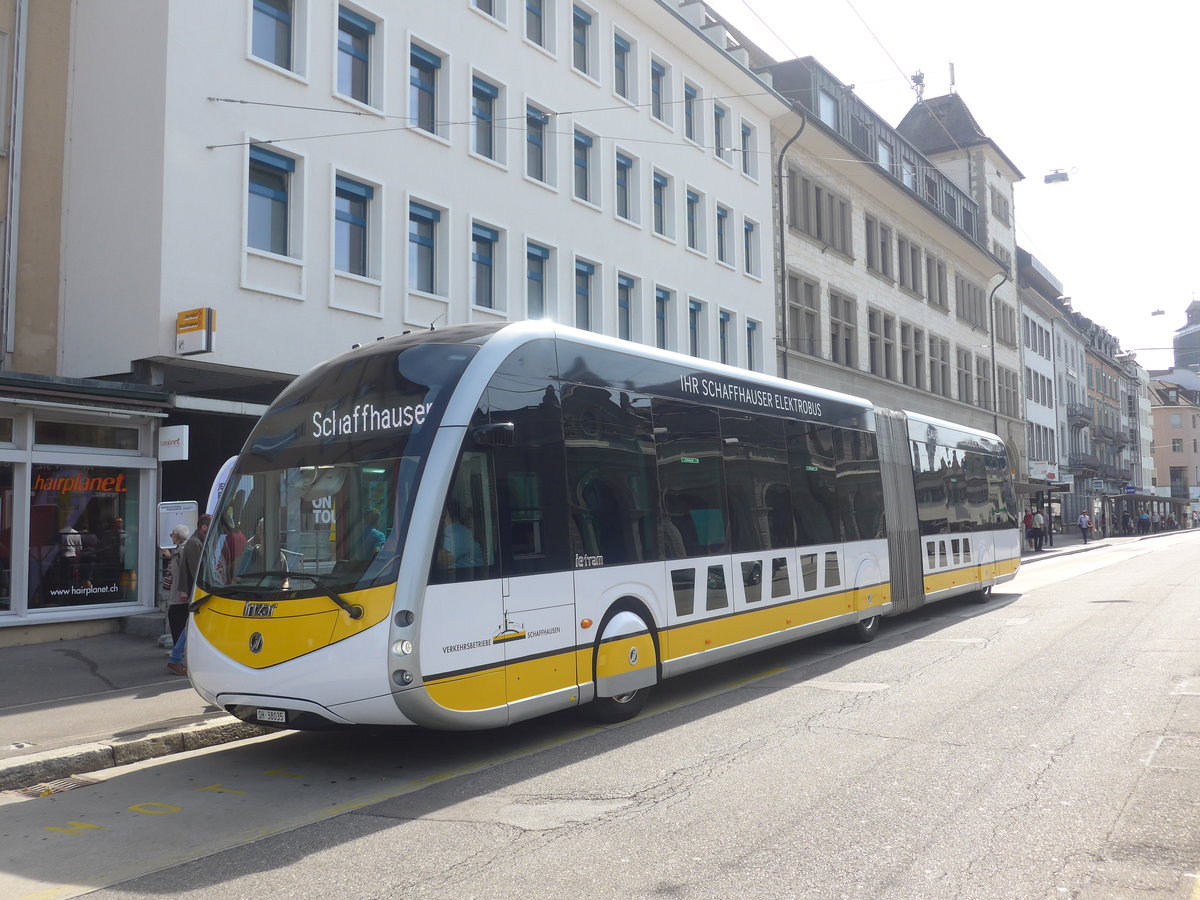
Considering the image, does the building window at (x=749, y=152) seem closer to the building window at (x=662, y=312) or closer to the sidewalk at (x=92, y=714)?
the building window at (x=662, y=312)

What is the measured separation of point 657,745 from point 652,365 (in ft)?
11.2

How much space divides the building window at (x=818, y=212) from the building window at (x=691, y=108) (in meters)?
5.68

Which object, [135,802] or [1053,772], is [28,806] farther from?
[1053,772]

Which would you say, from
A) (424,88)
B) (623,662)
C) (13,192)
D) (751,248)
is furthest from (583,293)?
(623,662)

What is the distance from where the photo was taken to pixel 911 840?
5.23 metres

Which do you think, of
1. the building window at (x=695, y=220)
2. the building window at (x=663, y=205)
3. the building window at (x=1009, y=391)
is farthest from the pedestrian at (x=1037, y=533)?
the building window at (x=663, y=205)

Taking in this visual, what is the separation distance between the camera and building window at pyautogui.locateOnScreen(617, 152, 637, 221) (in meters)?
25.6

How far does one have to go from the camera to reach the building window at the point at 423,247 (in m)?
19.3

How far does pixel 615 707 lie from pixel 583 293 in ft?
53.6

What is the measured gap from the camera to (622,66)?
25984 millimetres

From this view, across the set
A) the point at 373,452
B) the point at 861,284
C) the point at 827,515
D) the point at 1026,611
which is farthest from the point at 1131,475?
the point at 373,452

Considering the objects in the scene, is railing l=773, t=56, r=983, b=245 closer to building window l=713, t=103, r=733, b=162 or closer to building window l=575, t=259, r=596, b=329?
building window l=713, t=103, r=733, b=162

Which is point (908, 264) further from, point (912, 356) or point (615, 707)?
point (615, 707)

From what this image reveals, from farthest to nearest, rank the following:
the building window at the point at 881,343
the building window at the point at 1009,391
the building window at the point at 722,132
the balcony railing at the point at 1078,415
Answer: the balcony railing at the point at 1078,415
the building window at the point at 1009,391
the building window at the point at 881,343
the building window at the point at 722,132
